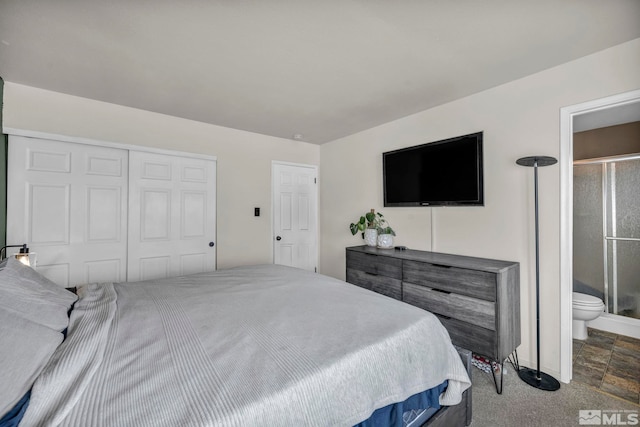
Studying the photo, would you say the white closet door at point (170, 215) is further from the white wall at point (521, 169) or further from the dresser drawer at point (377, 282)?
the white wall at point (521, 169)

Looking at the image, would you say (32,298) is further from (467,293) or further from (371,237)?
(371,237)

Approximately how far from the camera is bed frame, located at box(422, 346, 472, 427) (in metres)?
1.36


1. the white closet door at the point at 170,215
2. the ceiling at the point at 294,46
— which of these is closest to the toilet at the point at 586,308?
the ceiling at the point at 294,46

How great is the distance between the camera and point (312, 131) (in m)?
3.76

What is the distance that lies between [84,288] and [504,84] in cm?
368

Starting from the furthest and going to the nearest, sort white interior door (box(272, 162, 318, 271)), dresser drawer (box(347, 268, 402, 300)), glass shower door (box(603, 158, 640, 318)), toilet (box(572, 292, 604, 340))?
1. white interior door (box(272, 162, 318, 271))
2. glass shower door (box(603, 158, 640, 318))
3. dresser drawer (box(347, 268, 402, 300))
4. toilet (box(572, 292, 604, 340))

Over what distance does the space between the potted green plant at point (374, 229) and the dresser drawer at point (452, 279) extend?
649 millimetres

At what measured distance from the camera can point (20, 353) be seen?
0.84 meters

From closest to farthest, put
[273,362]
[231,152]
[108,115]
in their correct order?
[273,362] < [108,115] < [231,152]

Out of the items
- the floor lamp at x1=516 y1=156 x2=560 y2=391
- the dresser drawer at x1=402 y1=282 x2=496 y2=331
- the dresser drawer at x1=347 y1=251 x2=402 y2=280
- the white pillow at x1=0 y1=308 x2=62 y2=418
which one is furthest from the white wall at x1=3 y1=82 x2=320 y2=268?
the floor lamp at x1=516 y1=156 x2=560 y2=391

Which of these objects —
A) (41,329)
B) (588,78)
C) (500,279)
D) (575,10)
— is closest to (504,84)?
(588,78)

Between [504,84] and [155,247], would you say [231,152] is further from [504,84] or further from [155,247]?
[504,84]

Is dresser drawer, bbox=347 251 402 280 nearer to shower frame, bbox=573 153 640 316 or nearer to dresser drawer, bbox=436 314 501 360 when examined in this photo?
dresser drawer, bbox=436 314 501 360

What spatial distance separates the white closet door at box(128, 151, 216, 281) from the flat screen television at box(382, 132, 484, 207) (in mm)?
2255
